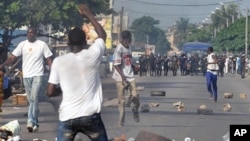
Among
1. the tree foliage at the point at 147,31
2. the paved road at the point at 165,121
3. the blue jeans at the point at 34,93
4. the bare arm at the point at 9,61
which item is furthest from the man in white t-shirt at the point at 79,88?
the tree foliage at the point at 147,31

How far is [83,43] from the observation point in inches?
A: 343

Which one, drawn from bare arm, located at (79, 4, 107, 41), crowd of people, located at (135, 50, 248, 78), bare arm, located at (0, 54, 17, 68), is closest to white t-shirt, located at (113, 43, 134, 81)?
bare arm, located at (0, 54, 17, 68)

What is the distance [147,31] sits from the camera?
18288 centimetres

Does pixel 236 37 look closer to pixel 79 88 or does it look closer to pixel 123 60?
pixel 123 60

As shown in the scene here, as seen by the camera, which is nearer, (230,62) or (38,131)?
(38,131)

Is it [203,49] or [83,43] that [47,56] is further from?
[203,49]

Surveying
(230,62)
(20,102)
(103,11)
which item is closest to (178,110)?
(20,102)

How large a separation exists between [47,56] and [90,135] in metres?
6.66

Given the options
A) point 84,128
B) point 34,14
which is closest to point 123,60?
point 84,128

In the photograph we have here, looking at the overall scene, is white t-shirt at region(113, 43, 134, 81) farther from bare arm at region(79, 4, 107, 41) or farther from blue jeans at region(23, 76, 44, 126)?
bare arm at region(79, 4, 107, 41)

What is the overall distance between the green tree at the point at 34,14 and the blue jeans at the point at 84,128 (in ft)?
Answer: 83.6

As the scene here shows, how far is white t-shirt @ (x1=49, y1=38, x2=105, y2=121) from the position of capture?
27.9 ft

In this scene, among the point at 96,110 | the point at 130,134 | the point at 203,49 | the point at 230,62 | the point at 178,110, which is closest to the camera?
the point at 96,110

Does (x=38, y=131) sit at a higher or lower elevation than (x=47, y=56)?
lower
